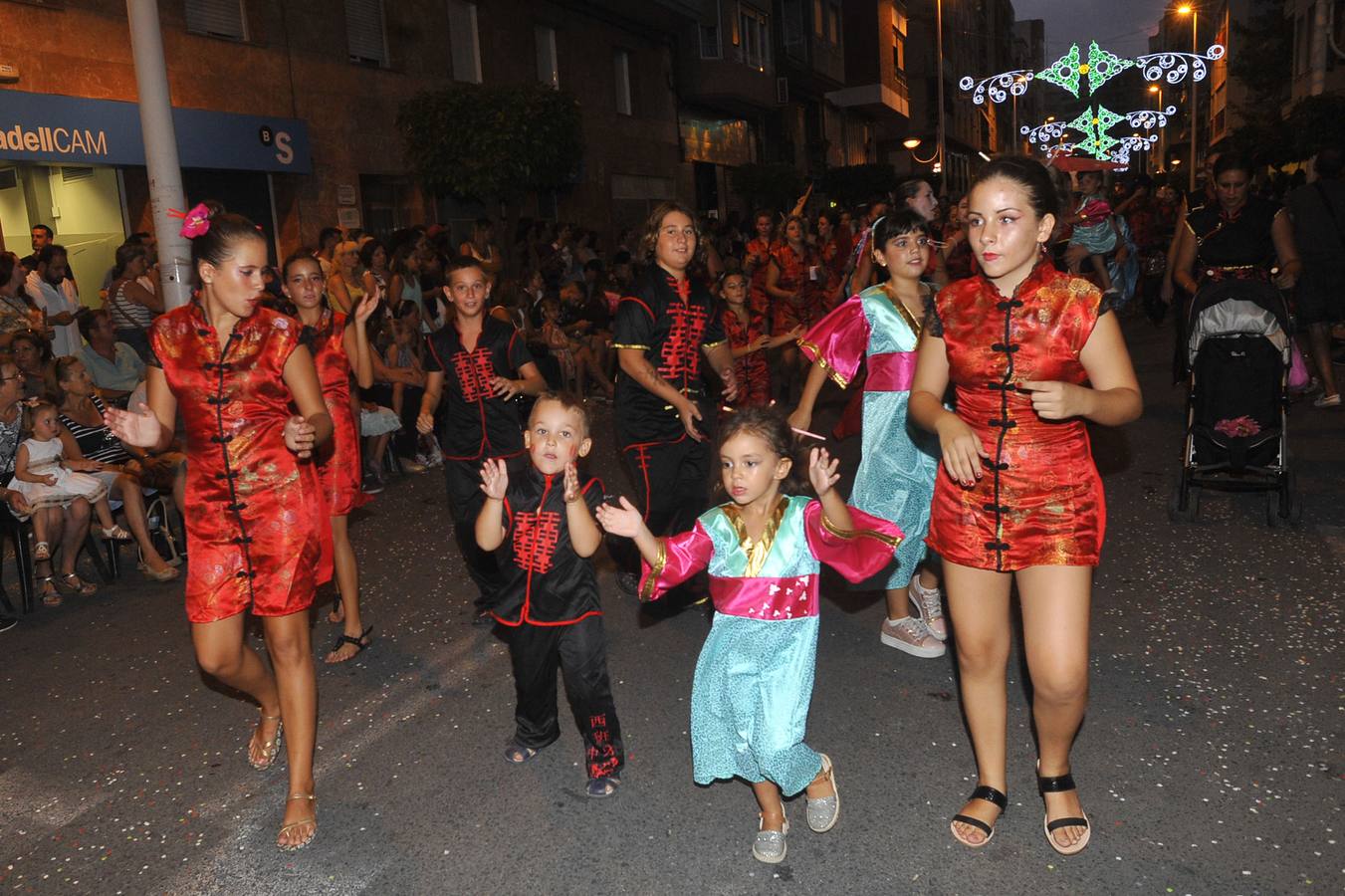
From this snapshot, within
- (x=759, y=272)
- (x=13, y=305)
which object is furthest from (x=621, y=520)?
(x=759, y=272)

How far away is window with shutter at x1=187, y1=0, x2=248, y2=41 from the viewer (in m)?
13.6

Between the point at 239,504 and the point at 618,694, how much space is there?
192 centimetres

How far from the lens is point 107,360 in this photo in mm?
8867

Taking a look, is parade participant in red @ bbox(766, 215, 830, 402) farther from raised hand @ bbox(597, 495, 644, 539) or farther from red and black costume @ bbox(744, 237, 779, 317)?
raised hand @ bbox(597, 495, 644, 539)

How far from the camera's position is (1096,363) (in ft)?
10.2

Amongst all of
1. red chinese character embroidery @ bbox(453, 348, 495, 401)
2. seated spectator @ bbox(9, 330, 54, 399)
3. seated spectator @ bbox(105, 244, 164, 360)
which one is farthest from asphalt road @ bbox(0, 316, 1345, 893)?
seated spectator @ bbox(105, 244, 164, 360)

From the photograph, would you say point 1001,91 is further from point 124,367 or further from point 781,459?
point 781,459

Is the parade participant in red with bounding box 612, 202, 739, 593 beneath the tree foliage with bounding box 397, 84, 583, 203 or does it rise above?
beneath

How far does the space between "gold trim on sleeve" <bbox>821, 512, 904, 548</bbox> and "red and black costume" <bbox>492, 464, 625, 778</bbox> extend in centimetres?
92

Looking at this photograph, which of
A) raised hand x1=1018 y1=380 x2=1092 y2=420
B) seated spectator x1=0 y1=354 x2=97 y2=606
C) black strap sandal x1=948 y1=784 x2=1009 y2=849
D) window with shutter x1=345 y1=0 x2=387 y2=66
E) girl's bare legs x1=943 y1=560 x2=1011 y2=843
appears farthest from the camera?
window with shutter x1=345 y1=0 x2=387 y2=66

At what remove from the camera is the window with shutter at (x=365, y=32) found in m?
16.5

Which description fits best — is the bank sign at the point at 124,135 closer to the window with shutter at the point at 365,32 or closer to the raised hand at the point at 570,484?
the window with shutter at the point at 365,32

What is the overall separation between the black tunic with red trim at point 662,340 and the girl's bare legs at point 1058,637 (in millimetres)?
2519

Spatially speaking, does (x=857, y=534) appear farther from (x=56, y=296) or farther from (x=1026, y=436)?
(x=56, y=296)
